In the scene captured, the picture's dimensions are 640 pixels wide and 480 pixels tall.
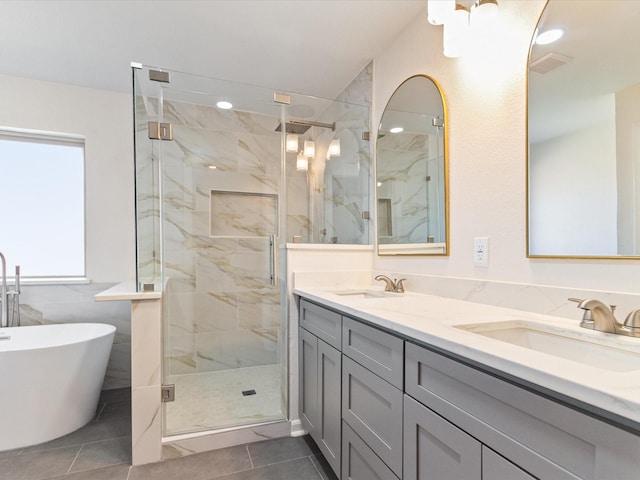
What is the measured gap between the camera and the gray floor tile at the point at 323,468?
5.40ft

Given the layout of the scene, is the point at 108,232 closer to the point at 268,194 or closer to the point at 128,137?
the point at 128,137

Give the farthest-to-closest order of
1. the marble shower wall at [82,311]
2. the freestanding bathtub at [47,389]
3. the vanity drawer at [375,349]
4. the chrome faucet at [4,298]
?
the marble shower wall at [82,311] < the chrome faucet at [4,298] < the freestanding bathtub at [47,389] < the vanity drawer at [375,349]

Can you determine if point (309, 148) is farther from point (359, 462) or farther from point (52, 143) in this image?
point (52, 143)

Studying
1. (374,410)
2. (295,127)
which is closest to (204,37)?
(295,127)

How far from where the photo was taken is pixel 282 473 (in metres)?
1.68

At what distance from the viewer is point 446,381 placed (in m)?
0.86

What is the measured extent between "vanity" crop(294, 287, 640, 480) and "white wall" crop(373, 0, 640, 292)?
0.17 metres

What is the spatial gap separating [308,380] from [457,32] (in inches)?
72.8

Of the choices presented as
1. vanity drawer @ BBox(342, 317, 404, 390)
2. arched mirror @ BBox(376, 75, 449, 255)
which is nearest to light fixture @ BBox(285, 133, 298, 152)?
arched mirror @ BBox(376, 75, 449, 255)

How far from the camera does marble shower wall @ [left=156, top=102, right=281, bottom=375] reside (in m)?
2.35

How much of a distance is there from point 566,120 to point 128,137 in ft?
10.1

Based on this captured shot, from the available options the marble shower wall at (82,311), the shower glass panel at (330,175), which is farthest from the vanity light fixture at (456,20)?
the marble shower wall at (82,311)

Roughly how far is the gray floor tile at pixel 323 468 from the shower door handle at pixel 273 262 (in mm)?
1093

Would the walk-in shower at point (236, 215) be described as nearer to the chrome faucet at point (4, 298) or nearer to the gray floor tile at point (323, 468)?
the gray floor tile at point (323, 468)
